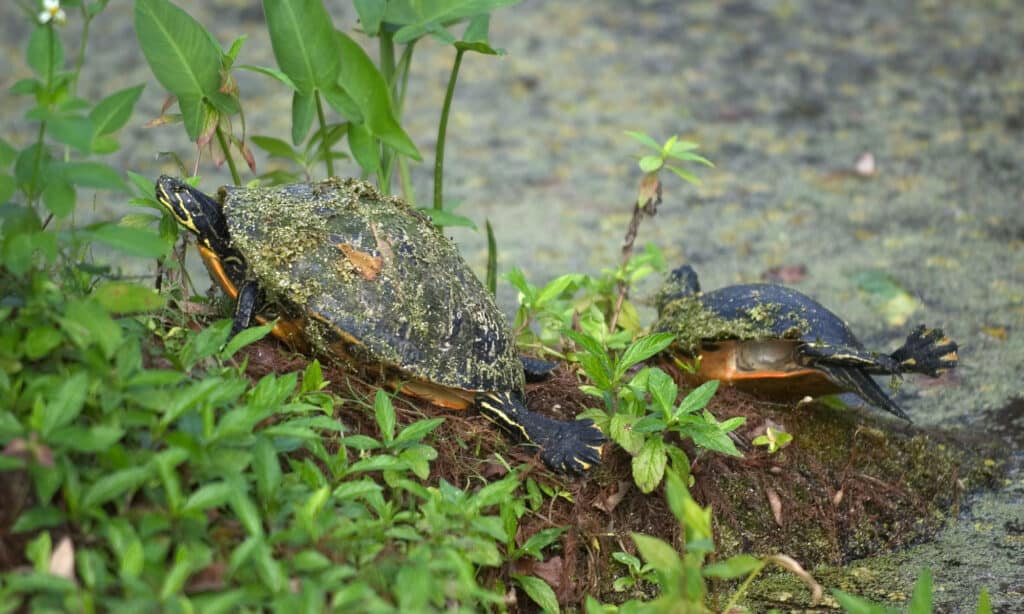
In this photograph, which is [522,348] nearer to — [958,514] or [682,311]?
[682,311]

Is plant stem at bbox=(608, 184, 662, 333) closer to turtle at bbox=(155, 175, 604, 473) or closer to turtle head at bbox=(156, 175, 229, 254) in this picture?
turtle at bbox=(155, 175, 604, 473)

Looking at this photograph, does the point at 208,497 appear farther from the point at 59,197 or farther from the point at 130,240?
the point at 59,197

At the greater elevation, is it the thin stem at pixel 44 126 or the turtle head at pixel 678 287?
the thin stem at pixel 44 126

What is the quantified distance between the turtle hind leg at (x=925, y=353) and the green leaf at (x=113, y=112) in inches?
79.3

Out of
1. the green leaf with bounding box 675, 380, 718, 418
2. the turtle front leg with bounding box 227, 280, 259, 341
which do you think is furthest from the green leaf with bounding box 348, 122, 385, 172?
the green leaf with bounding box 675, 380, 718, 418

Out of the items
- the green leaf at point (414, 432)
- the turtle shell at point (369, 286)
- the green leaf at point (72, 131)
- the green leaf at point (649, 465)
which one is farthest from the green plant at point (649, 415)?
the green leaf at point (72, 131)

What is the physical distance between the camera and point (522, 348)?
317 centimetres

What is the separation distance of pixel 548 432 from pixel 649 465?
0.82 ft

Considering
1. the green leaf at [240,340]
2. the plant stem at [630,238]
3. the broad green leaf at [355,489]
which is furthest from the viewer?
the plant stem at [630,238]

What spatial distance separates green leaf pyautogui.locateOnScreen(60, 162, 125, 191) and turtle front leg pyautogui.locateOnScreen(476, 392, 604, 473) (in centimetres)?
102

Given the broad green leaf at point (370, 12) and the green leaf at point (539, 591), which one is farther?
the broad green leaf at point (370, 12)

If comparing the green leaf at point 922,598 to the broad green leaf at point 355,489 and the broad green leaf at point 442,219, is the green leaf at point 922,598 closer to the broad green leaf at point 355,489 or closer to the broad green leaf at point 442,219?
the broad green leaf at point 355,489

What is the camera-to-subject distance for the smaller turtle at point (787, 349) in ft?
9.43

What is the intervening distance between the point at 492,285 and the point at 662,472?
0.99m
